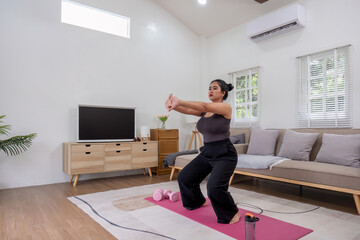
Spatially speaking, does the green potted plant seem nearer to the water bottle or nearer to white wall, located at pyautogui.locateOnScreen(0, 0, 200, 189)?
white wall, located at pyautogui.locateOnScreen(0, 0, 200, 189)

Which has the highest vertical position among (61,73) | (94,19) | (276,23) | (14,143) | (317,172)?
(94,19)

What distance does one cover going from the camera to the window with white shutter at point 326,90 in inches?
144

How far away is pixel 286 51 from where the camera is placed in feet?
14.3

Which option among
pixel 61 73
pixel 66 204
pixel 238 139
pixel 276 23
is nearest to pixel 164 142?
pixel 238 139

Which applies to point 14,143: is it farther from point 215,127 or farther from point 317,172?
point 317,172

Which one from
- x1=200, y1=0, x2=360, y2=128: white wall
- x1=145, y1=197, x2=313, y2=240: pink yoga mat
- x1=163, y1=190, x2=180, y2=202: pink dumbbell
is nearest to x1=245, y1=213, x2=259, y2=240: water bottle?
x1=145, y1=197, x2=313, y2=240: pink yoga mat

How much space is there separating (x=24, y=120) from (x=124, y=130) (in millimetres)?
1517

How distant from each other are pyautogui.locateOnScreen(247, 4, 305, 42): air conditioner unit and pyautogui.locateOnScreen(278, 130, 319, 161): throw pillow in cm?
176

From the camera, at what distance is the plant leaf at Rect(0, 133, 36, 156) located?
3405 millimetres

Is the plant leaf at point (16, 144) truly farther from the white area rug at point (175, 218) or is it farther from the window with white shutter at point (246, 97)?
the window with white shutter at point (246, 97)

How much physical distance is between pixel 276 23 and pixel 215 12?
137 centimetres

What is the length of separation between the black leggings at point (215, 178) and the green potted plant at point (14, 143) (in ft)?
7.83

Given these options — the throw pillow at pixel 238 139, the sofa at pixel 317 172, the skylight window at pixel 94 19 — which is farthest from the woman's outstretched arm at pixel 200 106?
the skylight window at pixel 94 19

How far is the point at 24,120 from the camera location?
387 centimetres
